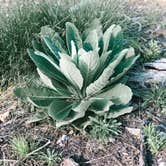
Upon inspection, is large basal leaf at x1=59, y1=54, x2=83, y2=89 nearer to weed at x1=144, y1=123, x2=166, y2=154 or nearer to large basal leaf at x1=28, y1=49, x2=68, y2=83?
large basal leaf at x1=28, y1=49, x2=68, y2=83

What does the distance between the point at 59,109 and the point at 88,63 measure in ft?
1.08

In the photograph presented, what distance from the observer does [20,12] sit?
3328mm

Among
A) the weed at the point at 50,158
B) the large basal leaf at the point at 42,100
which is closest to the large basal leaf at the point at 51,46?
the large basal leaf at the point at 42,100

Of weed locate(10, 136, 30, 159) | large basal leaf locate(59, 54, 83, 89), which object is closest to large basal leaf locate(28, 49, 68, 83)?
Result: large basal leaf locate(59, 54, 83, 89)

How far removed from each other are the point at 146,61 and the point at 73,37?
0.71 metres

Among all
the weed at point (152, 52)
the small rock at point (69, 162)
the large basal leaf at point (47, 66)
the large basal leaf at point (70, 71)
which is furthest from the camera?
the weed at point (152, 52)

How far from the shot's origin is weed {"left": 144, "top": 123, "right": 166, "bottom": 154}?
2488 mm

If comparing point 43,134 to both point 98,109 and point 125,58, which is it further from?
point 125,58

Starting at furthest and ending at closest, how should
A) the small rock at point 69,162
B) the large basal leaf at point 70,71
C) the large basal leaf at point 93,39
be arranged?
the large basal leaf at point 93,39 → the large basal leaf at point 70,71 → the small rock at point 69,162

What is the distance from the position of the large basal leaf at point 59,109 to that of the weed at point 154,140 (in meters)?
0.50

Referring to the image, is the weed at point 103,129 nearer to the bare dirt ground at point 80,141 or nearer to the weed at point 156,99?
the bare dirt ground at point 80,141

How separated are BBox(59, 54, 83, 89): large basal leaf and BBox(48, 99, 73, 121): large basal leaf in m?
0.13

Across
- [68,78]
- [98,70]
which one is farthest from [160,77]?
[68,78]

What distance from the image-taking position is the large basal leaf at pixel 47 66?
2729mm
